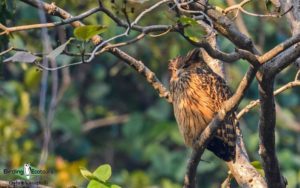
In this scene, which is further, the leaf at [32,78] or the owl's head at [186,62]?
the leaf at [32,78]

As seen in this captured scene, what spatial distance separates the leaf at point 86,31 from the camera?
10.7 ft

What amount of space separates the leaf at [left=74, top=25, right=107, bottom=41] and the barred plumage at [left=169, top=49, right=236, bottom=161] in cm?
178

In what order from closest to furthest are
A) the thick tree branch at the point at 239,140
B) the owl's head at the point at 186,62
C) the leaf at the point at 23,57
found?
the leaf at the point at 23,57 → the thick tree branch at the point at 239,140 → the owl's head at the point at 186,62

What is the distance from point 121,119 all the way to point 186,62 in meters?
4.38

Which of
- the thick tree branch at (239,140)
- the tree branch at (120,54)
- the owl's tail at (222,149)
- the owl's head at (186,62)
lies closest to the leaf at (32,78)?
the owl's head at (186,62)

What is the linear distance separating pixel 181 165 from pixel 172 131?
1.04ft

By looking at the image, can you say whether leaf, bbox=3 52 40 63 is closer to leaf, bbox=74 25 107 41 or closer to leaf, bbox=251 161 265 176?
leaf, bbox=74 25 107 41

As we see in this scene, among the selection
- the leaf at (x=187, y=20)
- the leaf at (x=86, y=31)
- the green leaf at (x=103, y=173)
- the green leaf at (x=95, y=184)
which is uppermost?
the leaf at (x=86, y=31)

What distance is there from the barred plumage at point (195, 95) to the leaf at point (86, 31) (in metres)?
1.78

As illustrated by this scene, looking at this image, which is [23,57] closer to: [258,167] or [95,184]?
[95,184]

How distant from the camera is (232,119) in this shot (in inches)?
189

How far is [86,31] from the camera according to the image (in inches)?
130

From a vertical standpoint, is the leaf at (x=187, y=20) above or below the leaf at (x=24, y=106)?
below

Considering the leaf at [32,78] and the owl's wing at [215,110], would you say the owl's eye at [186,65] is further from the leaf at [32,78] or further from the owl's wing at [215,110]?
the leaf at [32,78]
